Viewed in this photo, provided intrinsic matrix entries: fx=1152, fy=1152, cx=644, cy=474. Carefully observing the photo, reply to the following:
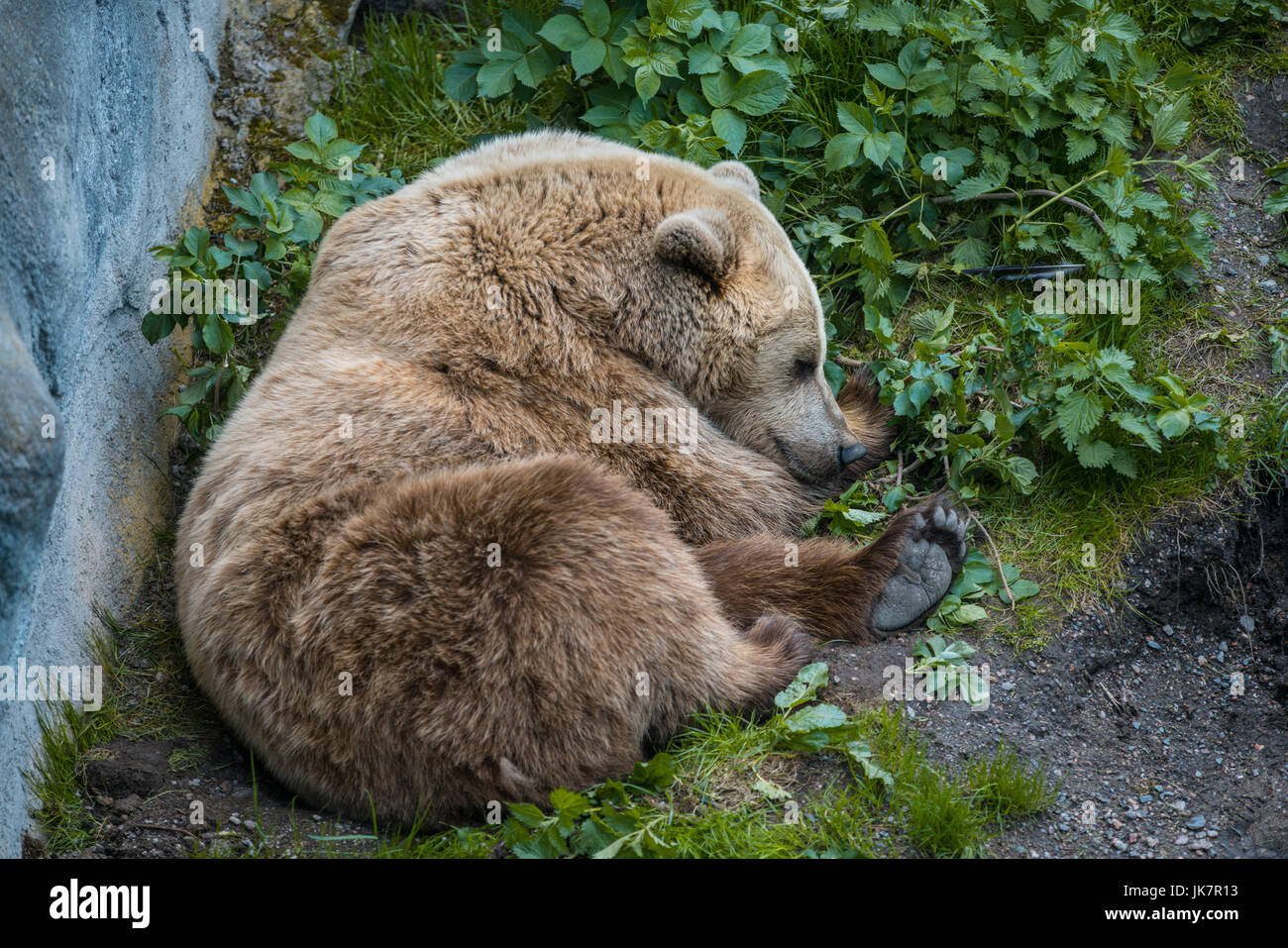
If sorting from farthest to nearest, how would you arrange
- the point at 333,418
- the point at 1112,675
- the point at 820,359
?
the point at 820,359, the point at 1112,675, the point at 333,418

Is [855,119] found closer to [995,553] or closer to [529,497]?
[995,553]

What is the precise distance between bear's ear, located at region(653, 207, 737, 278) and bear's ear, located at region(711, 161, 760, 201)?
0.61 metres

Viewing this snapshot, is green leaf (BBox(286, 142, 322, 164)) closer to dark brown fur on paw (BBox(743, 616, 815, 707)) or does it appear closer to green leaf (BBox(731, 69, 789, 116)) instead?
green leaf (BBox(731, 69, 789, 116))

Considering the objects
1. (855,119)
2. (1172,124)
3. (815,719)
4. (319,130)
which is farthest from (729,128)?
(815,719)

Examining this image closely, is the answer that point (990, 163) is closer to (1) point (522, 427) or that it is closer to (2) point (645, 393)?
(2) point (645, 393)

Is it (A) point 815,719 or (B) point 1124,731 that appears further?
(B) point 1124,731

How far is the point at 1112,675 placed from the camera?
15.5 feet

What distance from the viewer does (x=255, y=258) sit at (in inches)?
233

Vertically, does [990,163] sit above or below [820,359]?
above

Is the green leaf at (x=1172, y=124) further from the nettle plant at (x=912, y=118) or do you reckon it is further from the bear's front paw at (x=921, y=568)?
the bear's front paw at (x=921, y=568)

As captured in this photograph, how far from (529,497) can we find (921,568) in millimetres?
1674

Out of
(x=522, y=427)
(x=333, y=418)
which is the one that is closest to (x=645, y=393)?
(x=522, y=427)
